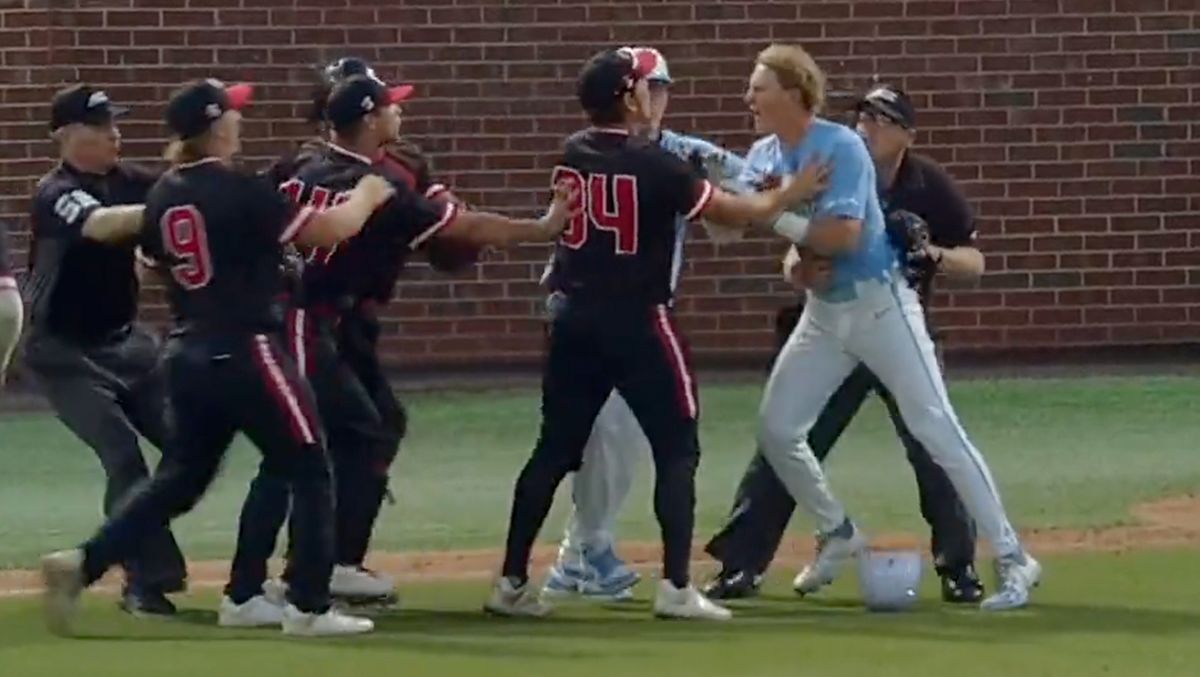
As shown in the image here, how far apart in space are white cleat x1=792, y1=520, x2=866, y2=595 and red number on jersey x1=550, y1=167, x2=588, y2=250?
138 centimetres

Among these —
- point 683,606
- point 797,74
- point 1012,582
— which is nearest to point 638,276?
point 797,74

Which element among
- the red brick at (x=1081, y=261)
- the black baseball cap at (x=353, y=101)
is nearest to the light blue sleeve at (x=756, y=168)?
the black baseball cap at (x=353, y=101)

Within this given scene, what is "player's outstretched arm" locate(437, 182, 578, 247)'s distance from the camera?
8414mm

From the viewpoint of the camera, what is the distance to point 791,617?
8.60 metres

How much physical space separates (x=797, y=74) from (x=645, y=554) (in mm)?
2851

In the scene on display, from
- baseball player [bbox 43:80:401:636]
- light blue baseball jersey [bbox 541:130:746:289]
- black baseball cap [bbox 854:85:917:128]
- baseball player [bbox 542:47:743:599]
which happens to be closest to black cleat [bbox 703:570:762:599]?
baseball player [bbox 542:47:743:599]

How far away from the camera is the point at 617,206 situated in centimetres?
843

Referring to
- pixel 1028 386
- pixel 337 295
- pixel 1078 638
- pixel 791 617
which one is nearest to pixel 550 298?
pixel 337 295

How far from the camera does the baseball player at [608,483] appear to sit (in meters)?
9.20

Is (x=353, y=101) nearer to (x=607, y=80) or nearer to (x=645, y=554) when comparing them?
(x=607, y=80)

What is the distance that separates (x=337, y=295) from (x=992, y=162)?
9.16 metres

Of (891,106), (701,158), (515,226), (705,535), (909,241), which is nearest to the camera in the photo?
(515,226)

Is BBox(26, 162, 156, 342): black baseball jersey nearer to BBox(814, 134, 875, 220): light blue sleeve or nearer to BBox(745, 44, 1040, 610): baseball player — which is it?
BBox(745, 44, 1040, 610): baseball player

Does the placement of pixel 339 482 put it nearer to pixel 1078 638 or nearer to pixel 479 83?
pixel 1078 638
